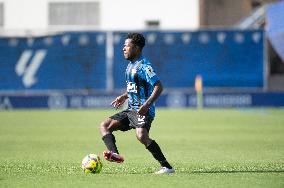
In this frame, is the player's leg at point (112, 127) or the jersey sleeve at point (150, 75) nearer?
the jersey sleeve at point (150, 75)

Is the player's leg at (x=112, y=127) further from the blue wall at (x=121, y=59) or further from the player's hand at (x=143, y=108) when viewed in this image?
the blue wall at (x=121, y=59)

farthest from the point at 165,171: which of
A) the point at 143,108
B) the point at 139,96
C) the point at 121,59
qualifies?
the point at 121,59

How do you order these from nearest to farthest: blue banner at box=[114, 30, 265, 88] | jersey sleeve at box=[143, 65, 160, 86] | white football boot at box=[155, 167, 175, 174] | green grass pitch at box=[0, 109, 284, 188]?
green grass pitch at box=[0, 109, 284, 188], jersey sleeve at box=[143, 65, 160, 86], white football boot at box=[155, 167, 175, 174], blue banner at box=[114, 30, 265, 88]

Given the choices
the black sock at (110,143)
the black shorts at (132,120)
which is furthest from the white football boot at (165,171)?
the black sock at (110,143)

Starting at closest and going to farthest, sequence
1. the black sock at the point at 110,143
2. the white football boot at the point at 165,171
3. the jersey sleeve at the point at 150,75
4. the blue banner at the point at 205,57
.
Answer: the jersey sleeve at the point at 150,75, the white football boot at the point at 165,171, the black sock at the point at 110,143, the blue banner at the point at 205,57

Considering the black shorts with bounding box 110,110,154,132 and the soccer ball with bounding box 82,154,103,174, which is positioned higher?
the black shorts with bounding box 110,110,154,132

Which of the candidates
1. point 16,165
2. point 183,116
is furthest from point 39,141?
point 183,116

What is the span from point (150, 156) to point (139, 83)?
3.56 meters

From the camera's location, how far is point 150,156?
14.9 m

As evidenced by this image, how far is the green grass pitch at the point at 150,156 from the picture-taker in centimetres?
1073

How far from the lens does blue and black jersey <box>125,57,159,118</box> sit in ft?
37.8

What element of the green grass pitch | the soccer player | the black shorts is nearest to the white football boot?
the soccer player

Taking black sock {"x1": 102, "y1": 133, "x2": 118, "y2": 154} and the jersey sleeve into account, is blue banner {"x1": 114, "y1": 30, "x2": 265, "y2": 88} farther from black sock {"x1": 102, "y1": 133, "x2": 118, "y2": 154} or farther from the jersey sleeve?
the jersey sleeve

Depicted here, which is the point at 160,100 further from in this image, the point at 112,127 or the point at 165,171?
the point at 165,171
